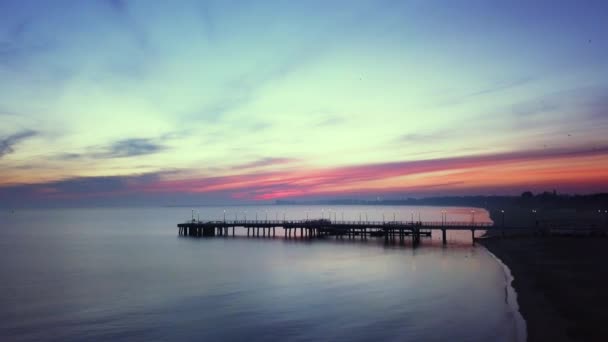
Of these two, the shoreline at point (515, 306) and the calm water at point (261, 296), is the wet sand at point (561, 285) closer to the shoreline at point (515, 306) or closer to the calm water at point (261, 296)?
the shoreline at point (515, 306)

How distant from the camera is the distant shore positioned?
2519 centimetres

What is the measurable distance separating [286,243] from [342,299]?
4989 cm

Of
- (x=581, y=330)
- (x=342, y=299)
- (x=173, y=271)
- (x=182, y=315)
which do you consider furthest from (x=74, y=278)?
(x=581, y=330)

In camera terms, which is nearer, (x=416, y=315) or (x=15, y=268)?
(x=416, y=315)

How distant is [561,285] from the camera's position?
118ft

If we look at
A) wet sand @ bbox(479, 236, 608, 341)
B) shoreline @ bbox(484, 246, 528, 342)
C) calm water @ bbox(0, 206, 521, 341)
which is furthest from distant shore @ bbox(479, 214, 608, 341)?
calm water @ bbox(0, 206, 521, 341)

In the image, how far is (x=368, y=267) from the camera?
179 ft

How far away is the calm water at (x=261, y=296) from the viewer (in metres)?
28.9

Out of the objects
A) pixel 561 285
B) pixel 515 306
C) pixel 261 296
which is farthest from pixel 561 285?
pixel 261 296

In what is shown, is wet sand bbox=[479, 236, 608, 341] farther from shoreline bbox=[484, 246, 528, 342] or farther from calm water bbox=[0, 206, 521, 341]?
calm water bbox=[0, 206, 521, 341]

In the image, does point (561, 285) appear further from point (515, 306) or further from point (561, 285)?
point (515, 306)

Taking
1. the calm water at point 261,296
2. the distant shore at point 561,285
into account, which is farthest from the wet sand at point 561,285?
the calm water at point 261,296

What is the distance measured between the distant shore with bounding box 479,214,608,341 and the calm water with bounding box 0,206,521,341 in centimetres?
160

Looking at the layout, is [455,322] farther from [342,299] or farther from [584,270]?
[584,270]
